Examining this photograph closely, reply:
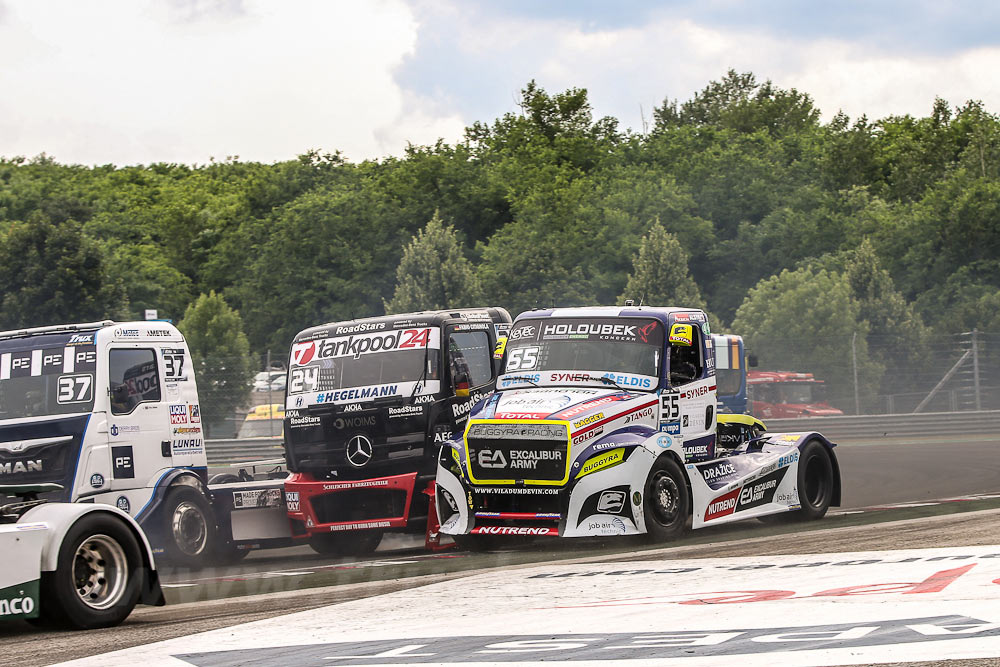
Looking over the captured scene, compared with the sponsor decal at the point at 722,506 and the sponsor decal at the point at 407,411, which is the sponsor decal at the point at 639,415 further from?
the sponsor decal at the point at 407,411

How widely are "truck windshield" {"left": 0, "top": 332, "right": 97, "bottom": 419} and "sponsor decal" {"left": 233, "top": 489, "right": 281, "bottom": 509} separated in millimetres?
2012

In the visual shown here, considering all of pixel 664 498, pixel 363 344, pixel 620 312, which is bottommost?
pixel 664 498

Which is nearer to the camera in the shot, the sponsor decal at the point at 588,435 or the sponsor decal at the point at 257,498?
the sponsor decal at the point at 588,435

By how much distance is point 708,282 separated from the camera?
2477 inches

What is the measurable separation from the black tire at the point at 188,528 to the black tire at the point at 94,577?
5891mm

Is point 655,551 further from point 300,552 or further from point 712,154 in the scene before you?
point 712,154

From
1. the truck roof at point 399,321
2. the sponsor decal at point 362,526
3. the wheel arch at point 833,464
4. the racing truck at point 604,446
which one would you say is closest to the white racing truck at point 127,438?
the sponsor decal at point 362,526

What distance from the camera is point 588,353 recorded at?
1316 cm

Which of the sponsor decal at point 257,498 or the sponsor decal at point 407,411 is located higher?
the sponsor decal at point 407,411

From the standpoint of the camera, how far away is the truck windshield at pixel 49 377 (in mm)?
12852

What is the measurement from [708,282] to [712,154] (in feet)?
31.6

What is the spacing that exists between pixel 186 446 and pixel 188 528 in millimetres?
849

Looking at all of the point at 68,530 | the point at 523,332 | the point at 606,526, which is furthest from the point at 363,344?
the point at 68,530

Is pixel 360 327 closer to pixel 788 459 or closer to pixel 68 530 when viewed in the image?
pixel 788 459
